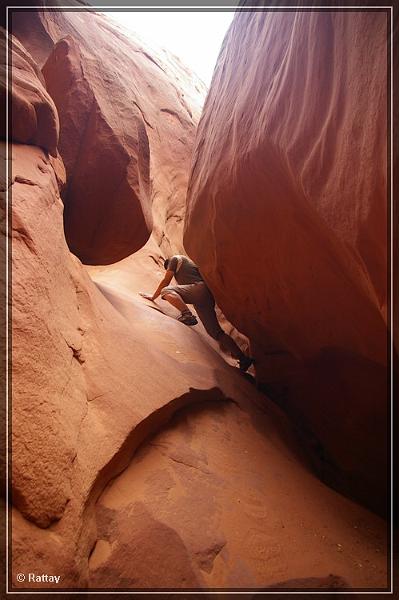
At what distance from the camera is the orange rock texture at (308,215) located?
6.21 feet

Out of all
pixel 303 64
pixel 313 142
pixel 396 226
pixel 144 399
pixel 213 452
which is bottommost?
pixel 213 452

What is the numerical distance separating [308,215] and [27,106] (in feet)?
7.25

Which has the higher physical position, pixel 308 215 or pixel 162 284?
pixel 308 215

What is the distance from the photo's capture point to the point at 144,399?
104 inches

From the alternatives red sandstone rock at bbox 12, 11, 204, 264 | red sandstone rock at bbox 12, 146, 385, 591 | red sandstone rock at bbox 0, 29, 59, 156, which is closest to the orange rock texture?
red sandstone rock at bbox 12, 11, 204, 264

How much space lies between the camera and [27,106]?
8.29ft

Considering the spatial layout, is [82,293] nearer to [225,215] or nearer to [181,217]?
[225,215]

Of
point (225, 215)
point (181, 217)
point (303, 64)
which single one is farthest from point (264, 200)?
point (181, 217)

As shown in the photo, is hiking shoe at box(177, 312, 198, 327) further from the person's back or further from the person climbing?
the person's back

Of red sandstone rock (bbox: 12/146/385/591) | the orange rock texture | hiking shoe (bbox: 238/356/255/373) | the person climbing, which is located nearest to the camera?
red sandstone rock (bbox: 12/146/385/591)

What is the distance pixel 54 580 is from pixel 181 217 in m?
11.3

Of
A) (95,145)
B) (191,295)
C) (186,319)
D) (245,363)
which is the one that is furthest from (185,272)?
(95,145)

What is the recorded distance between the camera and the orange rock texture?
1.89 m

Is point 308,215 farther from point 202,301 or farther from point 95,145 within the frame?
point 202,301
